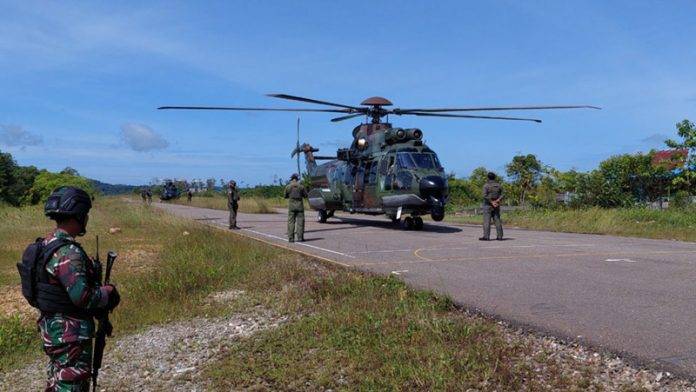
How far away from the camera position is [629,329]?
5.75 metres

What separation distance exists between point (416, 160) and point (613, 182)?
12.9 metres

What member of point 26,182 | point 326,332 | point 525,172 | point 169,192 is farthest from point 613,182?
point 26,182

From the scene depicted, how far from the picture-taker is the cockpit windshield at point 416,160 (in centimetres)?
1727

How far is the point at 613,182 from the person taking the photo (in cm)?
2609

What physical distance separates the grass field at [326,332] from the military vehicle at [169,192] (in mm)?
61899

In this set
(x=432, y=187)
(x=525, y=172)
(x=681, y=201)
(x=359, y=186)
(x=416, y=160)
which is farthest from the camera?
(x=525, y=172)

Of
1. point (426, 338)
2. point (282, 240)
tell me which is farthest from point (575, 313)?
point (282, 240)

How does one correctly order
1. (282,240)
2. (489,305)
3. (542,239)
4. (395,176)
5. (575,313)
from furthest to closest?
(395,176) → (282,240) → (542,239) → (489,305) → (575,313)

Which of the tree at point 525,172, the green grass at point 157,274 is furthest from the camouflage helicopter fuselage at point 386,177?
the tree at point 525,172

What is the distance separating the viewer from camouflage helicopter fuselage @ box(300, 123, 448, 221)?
16.7 metres

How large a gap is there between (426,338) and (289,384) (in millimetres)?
1313

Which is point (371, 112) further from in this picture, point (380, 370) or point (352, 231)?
point (380, 370)

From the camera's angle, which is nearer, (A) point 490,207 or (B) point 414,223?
(A) point 490,207

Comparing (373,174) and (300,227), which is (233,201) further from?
(300,227)
